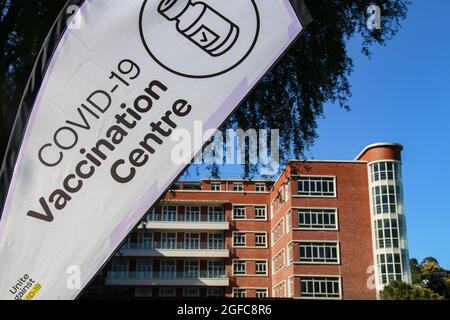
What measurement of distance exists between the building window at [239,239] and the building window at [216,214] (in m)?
2.20

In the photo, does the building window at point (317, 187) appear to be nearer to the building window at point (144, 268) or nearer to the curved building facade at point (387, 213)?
the curved building facade at point (387, 213)

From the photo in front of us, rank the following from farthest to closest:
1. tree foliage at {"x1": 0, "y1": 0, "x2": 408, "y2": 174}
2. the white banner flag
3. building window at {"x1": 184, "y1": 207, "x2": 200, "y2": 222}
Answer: building window at {"x1": 184, "y1": 207, "x2": 200, "y2": 222} < tree foliage at {"x1": 0, "y1": 0, "x2": 408, "y2": 174} < the white banner flag

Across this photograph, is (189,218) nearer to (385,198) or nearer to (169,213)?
(169,213)

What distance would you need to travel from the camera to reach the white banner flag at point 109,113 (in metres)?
3.27

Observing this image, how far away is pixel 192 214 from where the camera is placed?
54.4 m

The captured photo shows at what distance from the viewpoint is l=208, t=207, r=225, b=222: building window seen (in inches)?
2140

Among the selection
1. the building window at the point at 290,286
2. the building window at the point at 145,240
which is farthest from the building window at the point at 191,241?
the building window at the point at 290,286

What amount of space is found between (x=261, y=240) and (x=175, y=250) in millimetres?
10108

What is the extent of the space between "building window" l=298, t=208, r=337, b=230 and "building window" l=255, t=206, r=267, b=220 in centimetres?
932

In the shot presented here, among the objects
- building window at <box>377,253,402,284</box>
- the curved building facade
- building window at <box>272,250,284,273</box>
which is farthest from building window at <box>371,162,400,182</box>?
building window at <box>272,250,284,273</box>

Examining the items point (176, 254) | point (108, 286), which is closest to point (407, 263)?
point (176, 254)

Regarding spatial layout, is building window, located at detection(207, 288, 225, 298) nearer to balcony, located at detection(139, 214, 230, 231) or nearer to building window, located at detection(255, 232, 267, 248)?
balcony, located at detection(139, 214, 230, 231)

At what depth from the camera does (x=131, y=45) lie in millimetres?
3527

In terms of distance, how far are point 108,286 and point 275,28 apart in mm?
49577
